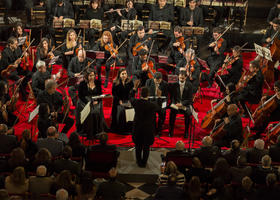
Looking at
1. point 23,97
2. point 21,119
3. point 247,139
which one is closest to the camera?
point 247,139

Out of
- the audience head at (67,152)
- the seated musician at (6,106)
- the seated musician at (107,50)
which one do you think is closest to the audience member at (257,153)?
the audience head at (67,152)

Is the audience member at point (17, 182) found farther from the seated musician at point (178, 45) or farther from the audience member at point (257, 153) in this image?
the seated musician at point (178, 45)

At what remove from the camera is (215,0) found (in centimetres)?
1348

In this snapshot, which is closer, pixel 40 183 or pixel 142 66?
pixel 40 183

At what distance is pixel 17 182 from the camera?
594 centimetres

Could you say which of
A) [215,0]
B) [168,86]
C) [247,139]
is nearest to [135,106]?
[168,86]

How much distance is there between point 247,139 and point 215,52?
3.06m

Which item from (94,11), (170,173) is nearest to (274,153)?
(170,173)

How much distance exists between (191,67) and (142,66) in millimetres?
1054

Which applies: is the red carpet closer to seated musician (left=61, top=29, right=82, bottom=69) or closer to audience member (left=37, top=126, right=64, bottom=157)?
seated musician (left=61, top=29, right=82, bottom=69)

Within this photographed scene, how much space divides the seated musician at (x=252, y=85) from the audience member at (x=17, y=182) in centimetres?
491

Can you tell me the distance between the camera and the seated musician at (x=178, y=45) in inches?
424

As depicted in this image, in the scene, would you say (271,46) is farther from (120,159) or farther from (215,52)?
(120,159)

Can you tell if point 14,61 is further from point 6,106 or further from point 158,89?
point 158,89
